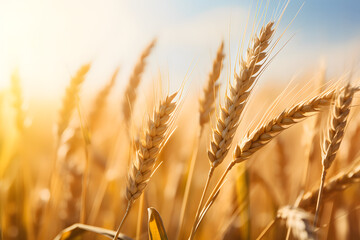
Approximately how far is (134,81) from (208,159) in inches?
24.6

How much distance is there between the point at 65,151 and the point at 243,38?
0.95 m

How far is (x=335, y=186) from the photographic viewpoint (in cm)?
107

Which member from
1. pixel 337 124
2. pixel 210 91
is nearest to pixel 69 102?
pixel 210 91

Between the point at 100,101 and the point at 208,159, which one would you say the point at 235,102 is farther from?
the point at 100,101

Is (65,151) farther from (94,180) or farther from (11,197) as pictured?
(94,180)

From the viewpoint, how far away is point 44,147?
3594 mm

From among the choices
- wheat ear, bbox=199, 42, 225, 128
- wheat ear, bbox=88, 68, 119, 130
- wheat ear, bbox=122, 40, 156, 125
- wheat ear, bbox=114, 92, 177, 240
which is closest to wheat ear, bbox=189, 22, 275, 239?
wheat ear, bbox=114, 92, 177, 240

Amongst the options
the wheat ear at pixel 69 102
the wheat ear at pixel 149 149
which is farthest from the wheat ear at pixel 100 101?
the wheat ear at pixel 149 149

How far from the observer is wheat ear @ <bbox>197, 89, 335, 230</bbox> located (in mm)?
875

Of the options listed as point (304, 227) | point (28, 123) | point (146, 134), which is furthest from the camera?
point (28, 123)

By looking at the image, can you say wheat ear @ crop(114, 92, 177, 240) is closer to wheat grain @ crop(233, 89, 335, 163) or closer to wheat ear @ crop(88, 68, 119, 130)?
wheat grain @ crop(233, 89, 335, 163)

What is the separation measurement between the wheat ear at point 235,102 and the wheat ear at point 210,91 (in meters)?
0.30

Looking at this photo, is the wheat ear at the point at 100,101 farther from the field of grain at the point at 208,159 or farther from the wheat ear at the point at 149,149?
the wheat ear at the point at 149,149

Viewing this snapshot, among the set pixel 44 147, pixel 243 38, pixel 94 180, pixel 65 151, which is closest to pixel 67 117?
pixel 65 151
